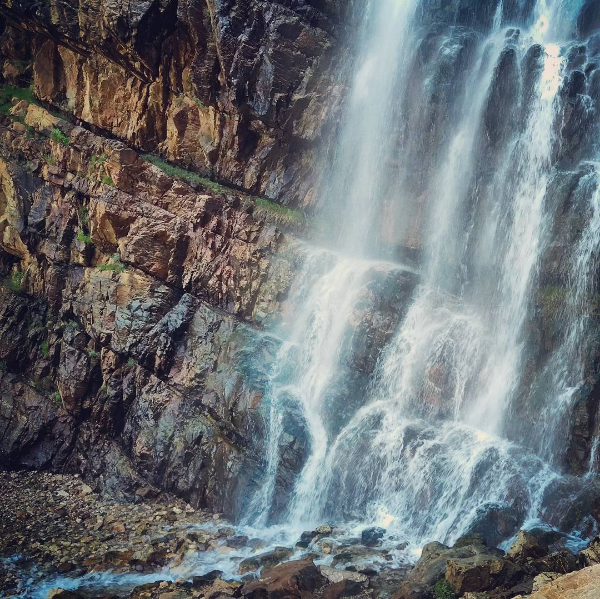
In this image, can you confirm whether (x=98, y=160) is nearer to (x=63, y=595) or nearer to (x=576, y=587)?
(x=63, y=595)

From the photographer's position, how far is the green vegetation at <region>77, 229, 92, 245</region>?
26781 mm

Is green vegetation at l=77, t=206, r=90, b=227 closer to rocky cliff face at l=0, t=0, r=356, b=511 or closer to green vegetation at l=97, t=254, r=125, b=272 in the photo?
rocky cliff face at l=0, t=0, r=356, b=511

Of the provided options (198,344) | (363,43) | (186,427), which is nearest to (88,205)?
(198,344)

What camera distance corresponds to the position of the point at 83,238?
26859 millimetres

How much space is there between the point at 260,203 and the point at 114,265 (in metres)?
7.16

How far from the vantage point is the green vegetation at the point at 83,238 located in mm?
26781

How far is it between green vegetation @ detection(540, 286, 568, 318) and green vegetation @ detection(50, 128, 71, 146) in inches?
877

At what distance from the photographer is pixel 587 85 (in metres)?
21.3

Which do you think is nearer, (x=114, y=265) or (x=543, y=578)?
(x=543, y=578)

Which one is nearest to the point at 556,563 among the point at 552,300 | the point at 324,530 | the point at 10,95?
the point at 324,530

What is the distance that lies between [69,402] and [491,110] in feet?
72.1

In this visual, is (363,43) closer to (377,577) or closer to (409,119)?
(409,119)

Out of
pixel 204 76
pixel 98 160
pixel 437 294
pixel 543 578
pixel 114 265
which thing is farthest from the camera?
pixel 98 160

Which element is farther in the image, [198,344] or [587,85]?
[198,344]
